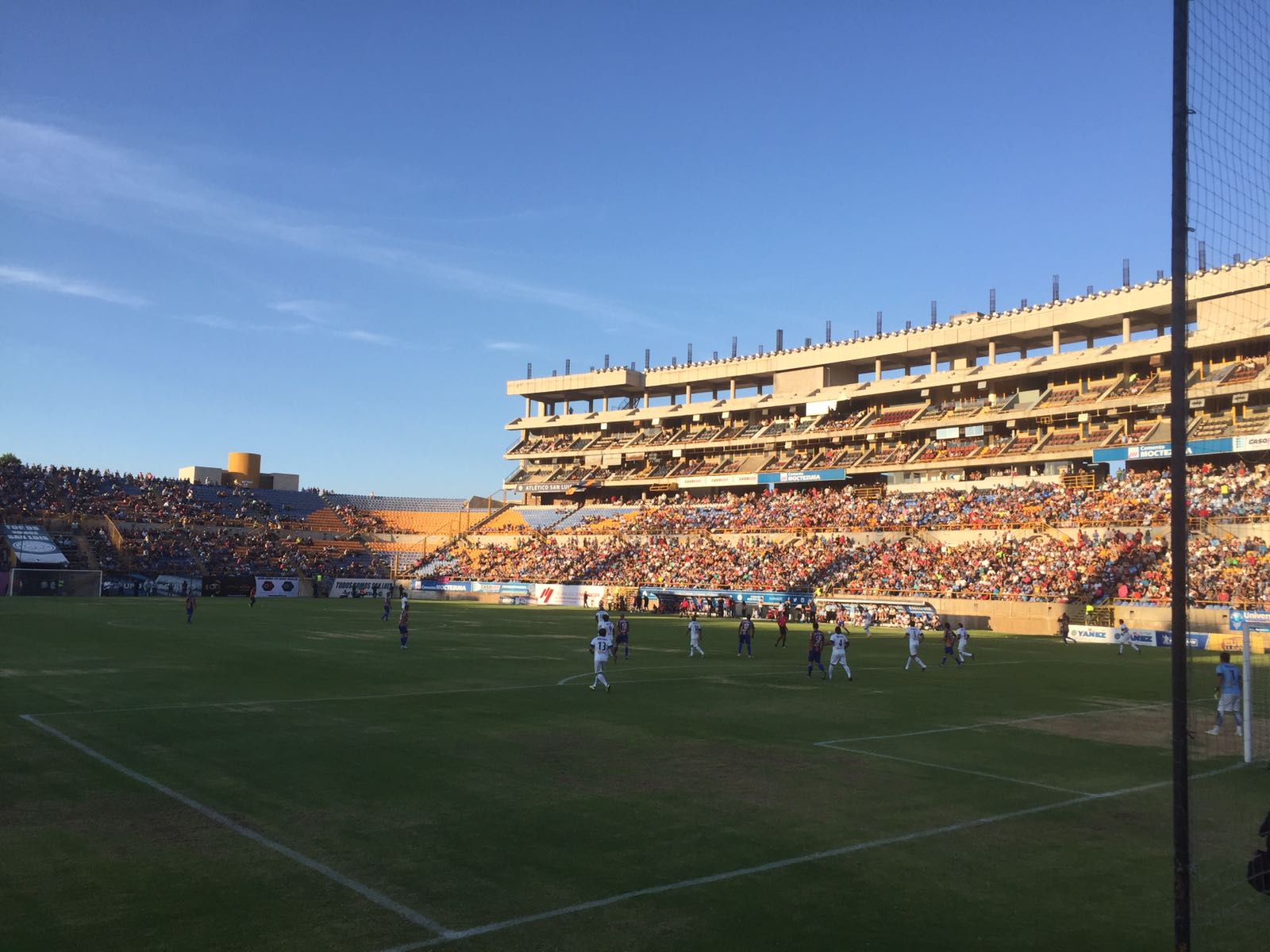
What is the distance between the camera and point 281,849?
37.1 ft

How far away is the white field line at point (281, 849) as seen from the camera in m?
9.25

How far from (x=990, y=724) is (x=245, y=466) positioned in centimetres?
11384

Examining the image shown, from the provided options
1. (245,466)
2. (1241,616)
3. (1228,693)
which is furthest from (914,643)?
(245,466)

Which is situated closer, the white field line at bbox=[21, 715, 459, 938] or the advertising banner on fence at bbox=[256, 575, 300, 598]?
the white field line at bbox=[21, 715, 459, 938]

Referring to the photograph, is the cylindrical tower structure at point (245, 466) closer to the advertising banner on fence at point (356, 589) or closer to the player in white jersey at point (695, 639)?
the advertising banner on fence at point (356, 589)

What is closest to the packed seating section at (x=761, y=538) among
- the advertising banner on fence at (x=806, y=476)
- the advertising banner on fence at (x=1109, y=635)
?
the advertising banner on fence at (x=806, y=476)

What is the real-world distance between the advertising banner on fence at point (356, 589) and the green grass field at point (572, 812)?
189ft

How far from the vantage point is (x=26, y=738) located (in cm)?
1739

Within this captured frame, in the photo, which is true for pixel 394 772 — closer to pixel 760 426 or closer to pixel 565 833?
pixel 565 833

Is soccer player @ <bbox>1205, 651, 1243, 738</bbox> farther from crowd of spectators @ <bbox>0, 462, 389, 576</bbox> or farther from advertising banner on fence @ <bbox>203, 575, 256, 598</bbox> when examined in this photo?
crowd of spectators @ <bbox>0, 462, 389, 576</bbox>

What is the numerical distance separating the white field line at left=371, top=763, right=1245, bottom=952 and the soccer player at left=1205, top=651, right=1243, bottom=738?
211 inches

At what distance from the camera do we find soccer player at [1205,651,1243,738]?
20344 mm

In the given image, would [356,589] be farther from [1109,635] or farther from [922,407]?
[1109,635]

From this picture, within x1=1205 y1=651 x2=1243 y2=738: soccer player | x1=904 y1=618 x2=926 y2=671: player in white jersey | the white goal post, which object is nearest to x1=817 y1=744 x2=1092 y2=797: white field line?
x1=1205 y1=651 x2=1243 y2=738: soccer player
